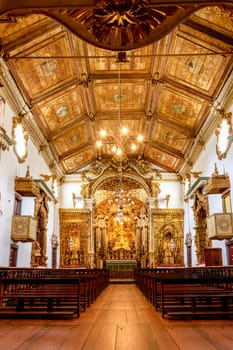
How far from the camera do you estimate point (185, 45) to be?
11.2 m

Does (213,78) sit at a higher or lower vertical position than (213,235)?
higher

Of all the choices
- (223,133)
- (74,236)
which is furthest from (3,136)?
(74,236)

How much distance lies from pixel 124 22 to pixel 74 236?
53.2ft

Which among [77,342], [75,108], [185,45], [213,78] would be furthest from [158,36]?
[75,108]

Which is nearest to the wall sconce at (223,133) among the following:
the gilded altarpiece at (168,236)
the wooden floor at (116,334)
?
the gilded altarpiece at (168,236)

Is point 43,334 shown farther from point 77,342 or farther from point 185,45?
point 185,45

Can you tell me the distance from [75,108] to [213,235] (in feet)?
26.8

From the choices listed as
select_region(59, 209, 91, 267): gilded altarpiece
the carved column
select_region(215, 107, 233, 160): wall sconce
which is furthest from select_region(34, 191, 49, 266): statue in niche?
select_region(215, 107, 233, 160): wall sconce

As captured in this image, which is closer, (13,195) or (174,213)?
(13,195)

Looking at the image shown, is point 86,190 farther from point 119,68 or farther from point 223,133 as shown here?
point 223,133

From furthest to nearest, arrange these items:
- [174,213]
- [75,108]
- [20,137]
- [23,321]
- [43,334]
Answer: [174,213], [75,108], [20,137], [23,321], [43,334]

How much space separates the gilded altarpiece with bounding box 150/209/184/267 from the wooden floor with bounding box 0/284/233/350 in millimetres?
14423

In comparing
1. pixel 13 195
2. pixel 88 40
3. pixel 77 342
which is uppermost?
pixel 88 40

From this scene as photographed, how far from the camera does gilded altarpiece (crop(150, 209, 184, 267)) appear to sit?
19.1 meters
